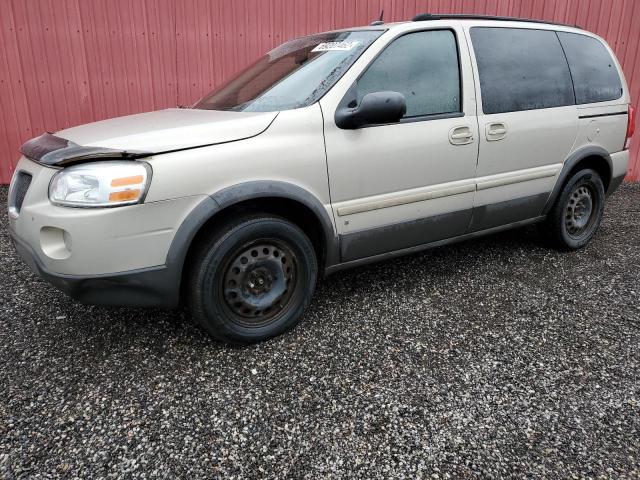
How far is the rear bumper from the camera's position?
2252mm

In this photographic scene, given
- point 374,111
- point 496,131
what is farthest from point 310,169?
point 496,131

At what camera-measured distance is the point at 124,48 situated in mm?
5547

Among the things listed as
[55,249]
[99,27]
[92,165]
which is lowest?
[55,249]

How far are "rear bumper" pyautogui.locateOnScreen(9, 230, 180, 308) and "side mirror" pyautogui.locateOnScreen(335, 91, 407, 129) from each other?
126 centimetres

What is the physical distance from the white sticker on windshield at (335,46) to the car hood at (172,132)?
729mm

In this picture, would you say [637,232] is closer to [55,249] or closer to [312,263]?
[312,263]

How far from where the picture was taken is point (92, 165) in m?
2.23

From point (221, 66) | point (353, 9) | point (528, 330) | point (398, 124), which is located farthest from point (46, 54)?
point (528, 330)

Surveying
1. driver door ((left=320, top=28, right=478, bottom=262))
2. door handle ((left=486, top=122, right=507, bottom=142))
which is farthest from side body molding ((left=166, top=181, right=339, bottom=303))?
door handle ((left=486, top=122, right=507, bottom=142))

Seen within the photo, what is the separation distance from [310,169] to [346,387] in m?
1.17

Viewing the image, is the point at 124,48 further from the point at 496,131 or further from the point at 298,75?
the point at 496,131

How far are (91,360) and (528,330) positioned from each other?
2499 millimetres

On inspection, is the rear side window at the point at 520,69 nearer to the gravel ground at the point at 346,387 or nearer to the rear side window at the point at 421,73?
the rear side window at the point at 421,73

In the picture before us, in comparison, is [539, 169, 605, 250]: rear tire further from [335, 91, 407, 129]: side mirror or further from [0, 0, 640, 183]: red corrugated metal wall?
[0, 0, 640, 183]: red corrugated metal wall
